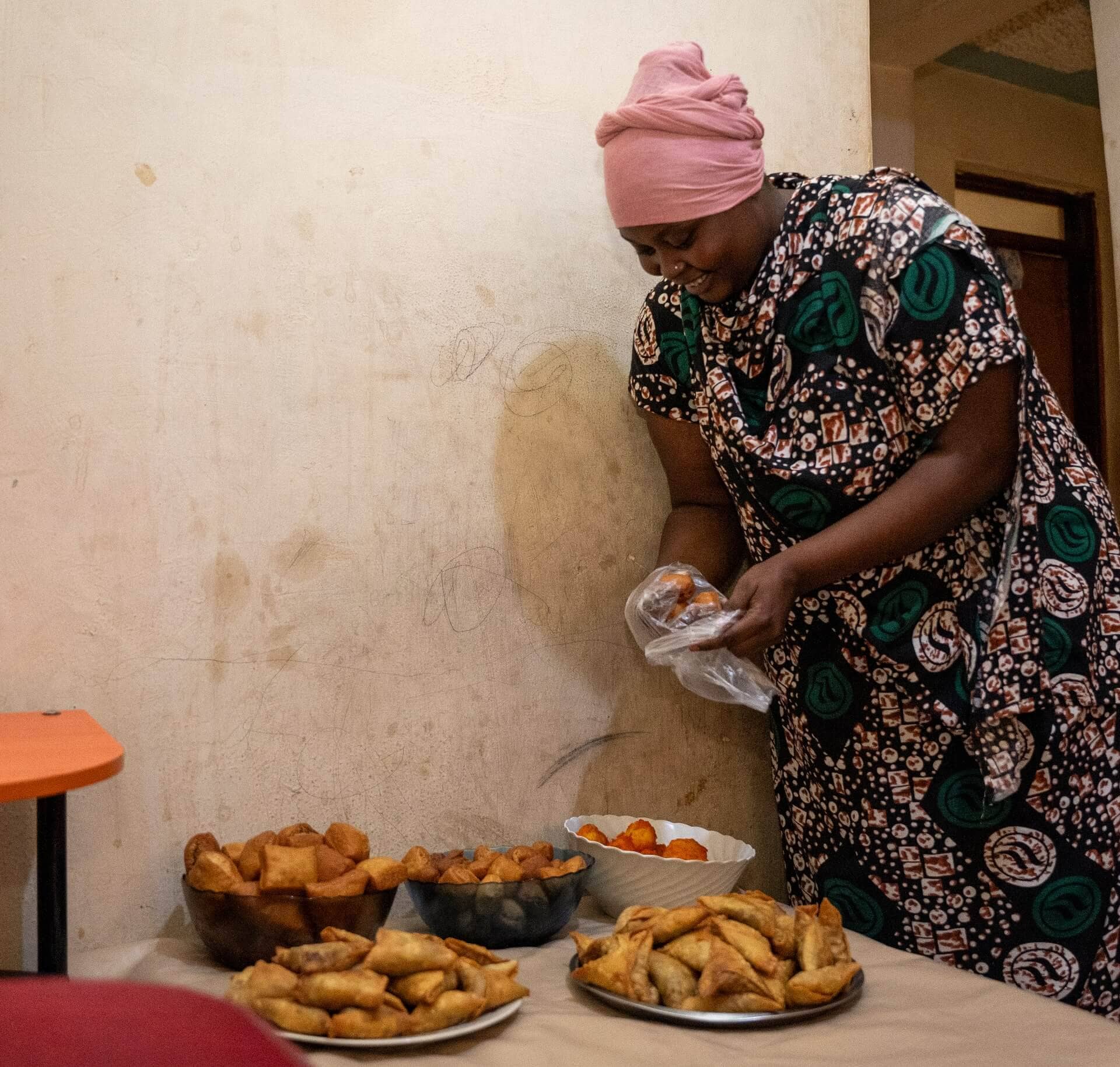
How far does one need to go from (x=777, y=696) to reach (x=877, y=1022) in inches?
27.2

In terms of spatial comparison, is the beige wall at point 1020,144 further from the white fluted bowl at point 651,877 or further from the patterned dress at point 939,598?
the white fluted bowl at point 651,877

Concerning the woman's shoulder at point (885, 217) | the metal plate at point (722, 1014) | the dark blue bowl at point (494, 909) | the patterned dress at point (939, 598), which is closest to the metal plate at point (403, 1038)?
the metal plate at point (722, 1014)

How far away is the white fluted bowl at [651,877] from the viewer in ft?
4.70

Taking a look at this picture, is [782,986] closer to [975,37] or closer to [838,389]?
[838,389]

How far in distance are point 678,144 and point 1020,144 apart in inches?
159

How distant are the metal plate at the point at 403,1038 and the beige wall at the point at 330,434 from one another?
0.56 m

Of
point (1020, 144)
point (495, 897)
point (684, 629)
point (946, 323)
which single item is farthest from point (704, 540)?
point (1020, 144)

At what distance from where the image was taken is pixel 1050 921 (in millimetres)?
1505

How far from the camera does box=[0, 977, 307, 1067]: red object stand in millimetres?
337

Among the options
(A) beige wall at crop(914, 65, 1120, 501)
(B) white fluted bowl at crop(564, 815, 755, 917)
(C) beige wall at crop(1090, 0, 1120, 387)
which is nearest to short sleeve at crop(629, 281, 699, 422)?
(B) white fluted bowl at crop(564, 815, 755, 917)

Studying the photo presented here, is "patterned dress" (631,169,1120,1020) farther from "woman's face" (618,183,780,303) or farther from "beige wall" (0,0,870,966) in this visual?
"beige wall" (0,0,870,966)

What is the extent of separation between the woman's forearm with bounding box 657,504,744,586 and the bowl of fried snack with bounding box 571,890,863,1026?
0.63m

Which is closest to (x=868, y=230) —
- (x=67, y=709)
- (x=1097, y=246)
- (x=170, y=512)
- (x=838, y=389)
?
(x=838, y=389)

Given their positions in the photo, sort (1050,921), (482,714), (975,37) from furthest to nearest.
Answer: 1. (975,37)
2. (482,714)
3. (1050,921)
